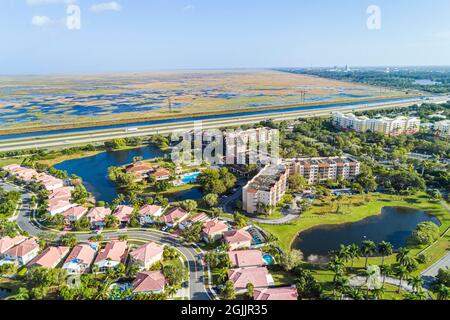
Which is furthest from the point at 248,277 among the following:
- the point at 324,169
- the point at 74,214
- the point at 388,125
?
the point at 388,125

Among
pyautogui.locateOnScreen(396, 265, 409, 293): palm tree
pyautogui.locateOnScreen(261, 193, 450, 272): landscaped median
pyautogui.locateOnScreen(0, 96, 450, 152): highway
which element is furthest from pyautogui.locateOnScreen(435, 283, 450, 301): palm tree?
pyautogui.locateOnScreen(0, 96, 450, 152): highway

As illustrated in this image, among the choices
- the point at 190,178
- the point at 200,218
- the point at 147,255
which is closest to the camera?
the point at 147,255

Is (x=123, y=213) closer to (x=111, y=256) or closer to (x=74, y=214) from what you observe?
(x=74, y=214)

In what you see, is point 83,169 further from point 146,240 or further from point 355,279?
point 355,279

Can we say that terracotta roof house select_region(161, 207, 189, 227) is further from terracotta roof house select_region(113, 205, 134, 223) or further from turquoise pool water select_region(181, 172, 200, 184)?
turquoise pool water select_region(181, 172, 200, 184)

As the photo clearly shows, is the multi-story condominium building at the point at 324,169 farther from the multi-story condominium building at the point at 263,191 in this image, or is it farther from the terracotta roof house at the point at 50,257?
the terracotta roof house at the point at 50,257

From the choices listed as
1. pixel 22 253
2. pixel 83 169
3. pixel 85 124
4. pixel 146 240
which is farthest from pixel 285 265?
pixel 85 124
